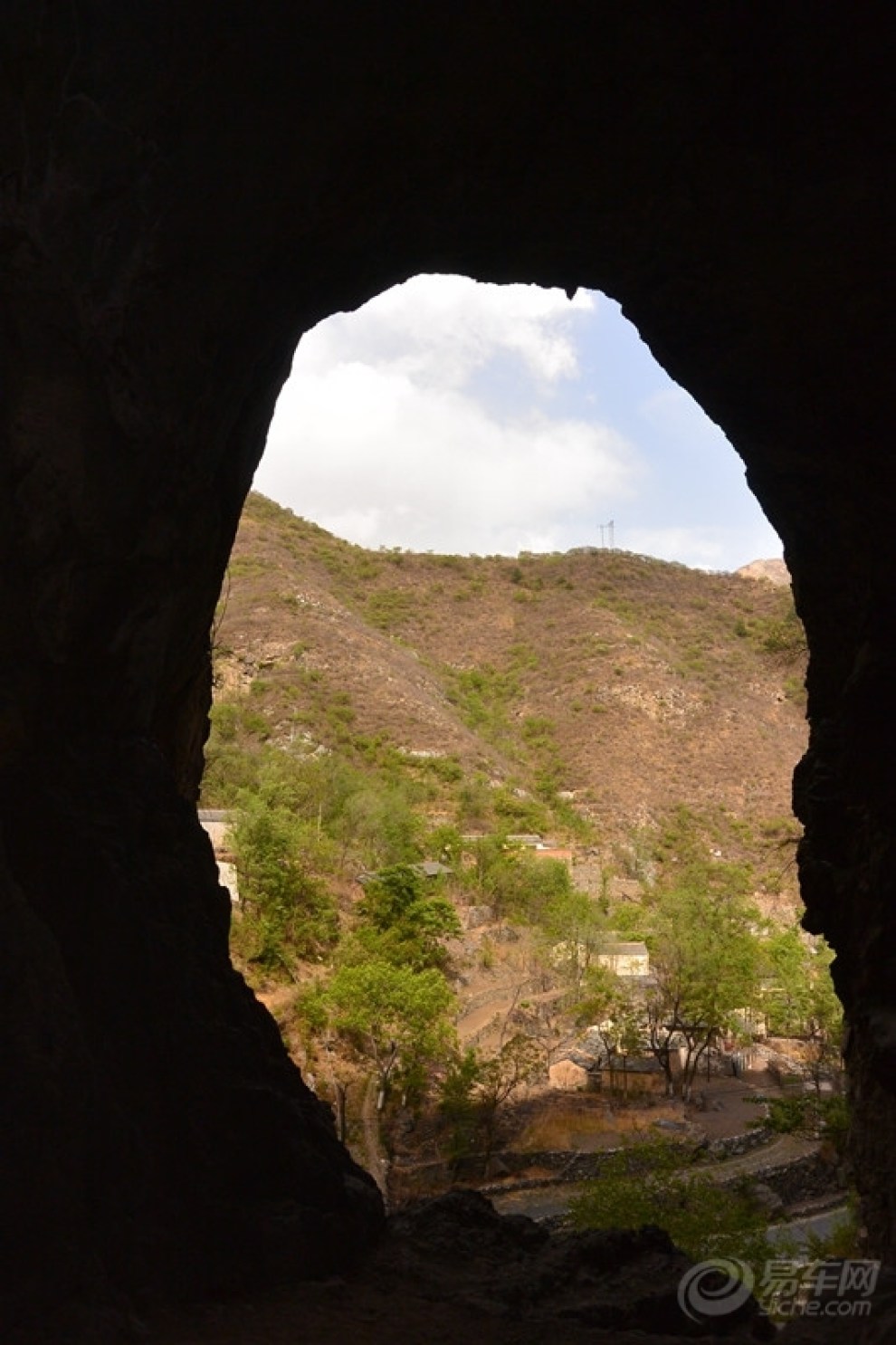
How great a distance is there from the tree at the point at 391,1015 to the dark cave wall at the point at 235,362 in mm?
17142

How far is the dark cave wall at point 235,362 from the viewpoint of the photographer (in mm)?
7316

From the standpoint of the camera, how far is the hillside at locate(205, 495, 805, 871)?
6575 cm

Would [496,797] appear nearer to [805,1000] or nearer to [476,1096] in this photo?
[805,1000]

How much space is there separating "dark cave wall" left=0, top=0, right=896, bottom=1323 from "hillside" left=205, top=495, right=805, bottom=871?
38836 mm

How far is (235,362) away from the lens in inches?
375

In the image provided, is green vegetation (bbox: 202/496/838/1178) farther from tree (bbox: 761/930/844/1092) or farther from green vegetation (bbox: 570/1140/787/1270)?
green vegetation (bbox: 570/1140/787/1270)

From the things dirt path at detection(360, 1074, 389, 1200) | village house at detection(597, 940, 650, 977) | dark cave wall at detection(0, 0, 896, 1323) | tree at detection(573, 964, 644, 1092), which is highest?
dark cave wall at detection(0, 0, 896, 1323)

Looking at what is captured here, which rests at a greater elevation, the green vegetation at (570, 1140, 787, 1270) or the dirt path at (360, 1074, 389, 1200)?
the green vegetation at (570, 1140, 787, 1270)

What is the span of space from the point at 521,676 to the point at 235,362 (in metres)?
81.5

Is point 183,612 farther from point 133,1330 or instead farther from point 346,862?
point 346,862

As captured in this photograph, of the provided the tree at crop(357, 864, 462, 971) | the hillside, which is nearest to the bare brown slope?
the hillside

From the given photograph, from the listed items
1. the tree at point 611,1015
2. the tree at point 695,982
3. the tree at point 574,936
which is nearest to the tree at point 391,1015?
the tree at point 611,1015

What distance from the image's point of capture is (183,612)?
1012cm

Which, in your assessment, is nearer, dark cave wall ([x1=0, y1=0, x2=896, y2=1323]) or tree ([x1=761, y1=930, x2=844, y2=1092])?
dark cave wall ([x1=0, y1=0, x2=896, y2=1323])
